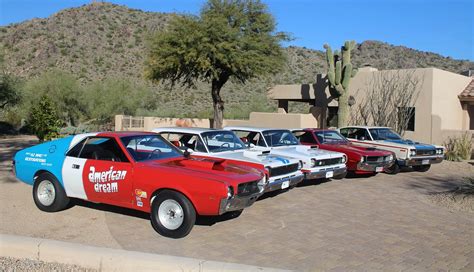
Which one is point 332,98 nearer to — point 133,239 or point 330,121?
point 330,121

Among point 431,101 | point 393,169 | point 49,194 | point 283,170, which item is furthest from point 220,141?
point 431,101

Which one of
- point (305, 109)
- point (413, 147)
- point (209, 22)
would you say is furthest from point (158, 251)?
point (305, 109)

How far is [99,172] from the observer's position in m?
7.64

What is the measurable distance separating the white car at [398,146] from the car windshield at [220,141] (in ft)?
17.6

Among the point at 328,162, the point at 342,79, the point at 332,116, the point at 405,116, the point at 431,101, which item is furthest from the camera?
the point at 332,116

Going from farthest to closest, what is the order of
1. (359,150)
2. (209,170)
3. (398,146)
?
(398,146)
(359,150)
(209,170)

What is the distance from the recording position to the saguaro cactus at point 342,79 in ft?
70.4

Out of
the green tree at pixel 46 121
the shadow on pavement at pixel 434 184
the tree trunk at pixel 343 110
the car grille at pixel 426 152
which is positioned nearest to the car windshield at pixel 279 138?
the shadow on pavement at pixel 434 184

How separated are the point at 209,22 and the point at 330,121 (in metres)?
9.31

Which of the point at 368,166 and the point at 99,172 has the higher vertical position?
the point at 99,172

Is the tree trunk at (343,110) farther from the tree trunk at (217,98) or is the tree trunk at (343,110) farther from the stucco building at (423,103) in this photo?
the tree trunk at (217,98)

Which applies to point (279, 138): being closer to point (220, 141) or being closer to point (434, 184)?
point (220, 141)

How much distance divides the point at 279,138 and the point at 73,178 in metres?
5.82

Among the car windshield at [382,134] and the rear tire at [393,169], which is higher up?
the car windshield at [382,134]
